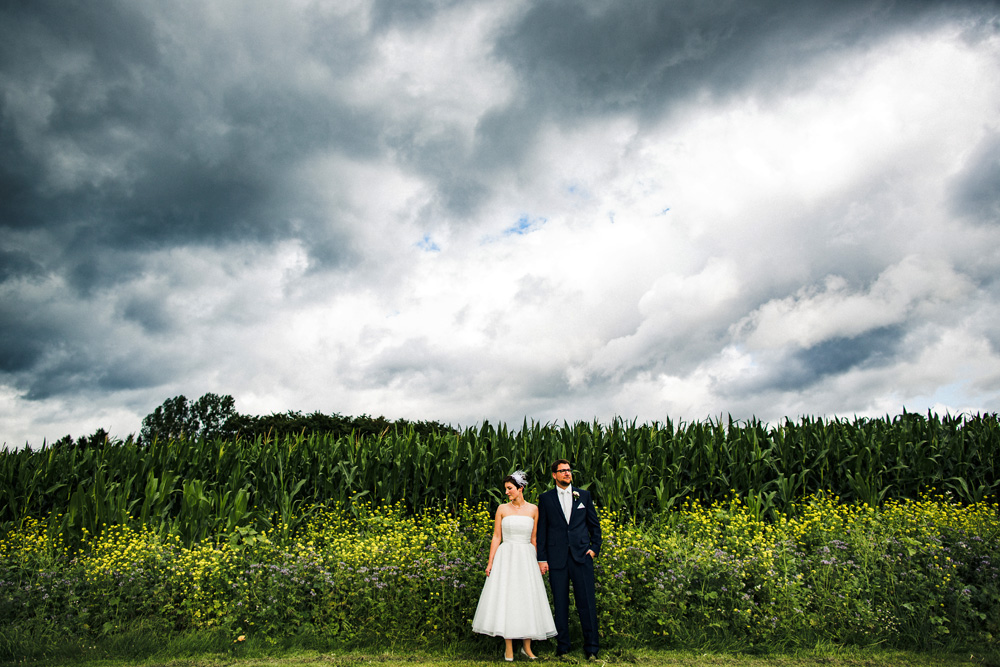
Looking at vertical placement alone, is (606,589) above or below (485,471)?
below

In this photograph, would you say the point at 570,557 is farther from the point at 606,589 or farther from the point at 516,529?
the point at 606,589

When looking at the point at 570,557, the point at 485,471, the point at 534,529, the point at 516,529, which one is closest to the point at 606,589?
the point at 570,557

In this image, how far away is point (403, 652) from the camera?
602 cm

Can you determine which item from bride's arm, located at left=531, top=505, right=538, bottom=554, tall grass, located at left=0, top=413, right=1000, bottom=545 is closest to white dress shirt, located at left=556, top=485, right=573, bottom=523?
bride's arm, located at left=531, top=505, right=538, bottom=554

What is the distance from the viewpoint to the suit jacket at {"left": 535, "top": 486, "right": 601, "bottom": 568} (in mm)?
5684

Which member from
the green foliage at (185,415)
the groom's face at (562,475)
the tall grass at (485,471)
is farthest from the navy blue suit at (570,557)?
the green foliage at (185,415)

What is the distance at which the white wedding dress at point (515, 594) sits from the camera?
538 centimetres

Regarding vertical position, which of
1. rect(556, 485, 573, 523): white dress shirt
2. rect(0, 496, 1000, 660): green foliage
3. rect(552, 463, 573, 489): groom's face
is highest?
rect(552, 463, 573, 489): groom's face

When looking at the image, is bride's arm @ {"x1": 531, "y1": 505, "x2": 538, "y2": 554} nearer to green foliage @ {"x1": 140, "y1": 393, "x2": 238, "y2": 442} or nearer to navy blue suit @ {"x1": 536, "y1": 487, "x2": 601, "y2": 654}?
navy blue suit @ {"x1": 536, "y1": 487, "x2": 601, "y2": 654}

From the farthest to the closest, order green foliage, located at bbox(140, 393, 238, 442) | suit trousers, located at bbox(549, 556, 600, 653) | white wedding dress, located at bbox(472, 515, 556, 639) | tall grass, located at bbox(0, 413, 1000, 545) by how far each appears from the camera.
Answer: green foliage, located at bbox(140, 393, 238, 442) → tall grass, located at bbox(0, 413, 1000, 545) → suit trousers, located at bbox(549, 556, 600, 653) → white wedding dress, located at bbox(472, 515, 556, 639)

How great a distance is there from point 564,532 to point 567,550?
6.9 inches

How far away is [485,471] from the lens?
920 cm

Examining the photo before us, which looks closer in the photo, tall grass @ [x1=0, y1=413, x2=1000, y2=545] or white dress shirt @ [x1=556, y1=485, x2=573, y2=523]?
white dress shirt @ [x1=556, y1=485, x2=573, y2=523]

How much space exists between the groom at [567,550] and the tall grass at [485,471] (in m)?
3.05
